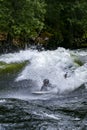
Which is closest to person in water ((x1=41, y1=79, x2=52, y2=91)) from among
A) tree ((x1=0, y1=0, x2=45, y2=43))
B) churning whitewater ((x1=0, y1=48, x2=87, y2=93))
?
churning whitewater ((x1=0, y1=48, x2=87, y2=93))

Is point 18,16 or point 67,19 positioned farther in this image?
point 67,19

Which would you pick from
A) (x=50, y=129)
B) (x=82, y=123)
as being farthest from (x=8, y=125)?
(x=82, y=123)

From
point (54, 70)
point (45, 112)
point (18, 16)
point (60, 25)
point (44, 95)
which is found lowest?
point (45, 112)

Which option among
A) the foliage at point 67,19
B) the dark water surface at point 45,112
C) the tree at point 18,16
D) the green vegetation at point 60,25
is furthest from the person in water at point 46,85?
the foliage at point 67,19

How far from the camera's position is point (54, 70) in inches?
626

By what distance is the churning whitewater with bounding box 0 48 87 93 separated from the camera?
48.8 ft

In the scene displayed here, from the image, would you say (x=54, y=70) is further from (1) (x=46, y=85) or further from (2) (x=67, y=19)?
(2) (x=67, y=19)

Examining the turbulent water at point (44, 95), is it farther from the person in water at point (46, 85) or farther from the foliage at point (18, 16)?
the foliage at point (18, 16)

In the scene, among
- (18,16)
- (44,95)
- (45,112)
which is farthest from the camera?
(18,16)

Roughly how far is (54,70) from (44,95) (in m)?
2.43

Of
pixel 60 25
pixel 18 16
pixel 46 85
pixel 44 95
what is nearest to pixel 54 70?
pixel 46 85

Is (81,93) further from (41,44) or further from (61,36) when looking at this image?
(61,36)

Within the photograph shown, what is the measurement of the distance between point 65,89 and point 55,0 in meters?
18.5

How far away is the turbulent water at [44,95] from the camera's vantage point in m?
9.88
